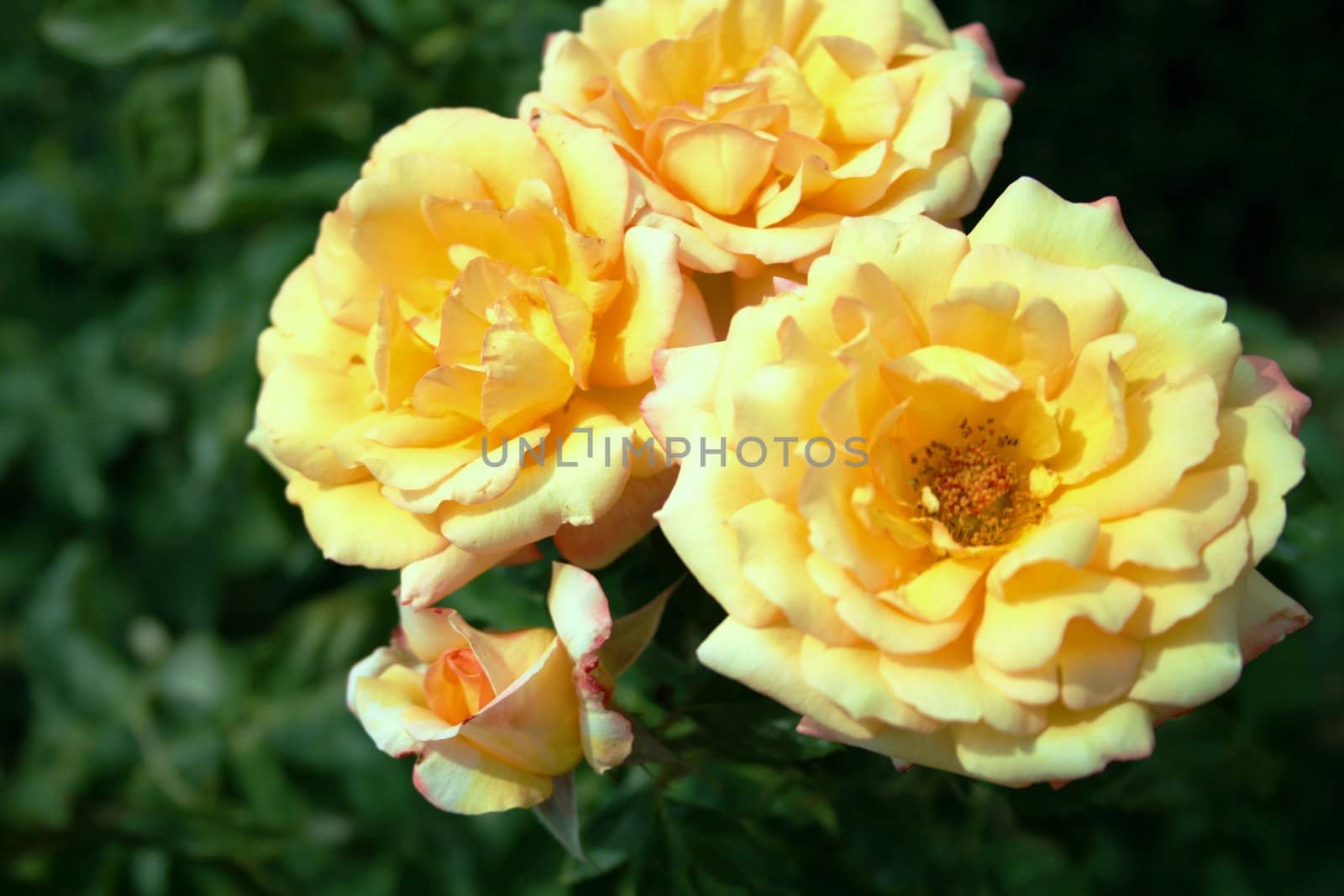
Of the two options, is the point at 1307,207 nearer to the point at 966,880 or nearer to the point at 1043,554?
the point at 966,880

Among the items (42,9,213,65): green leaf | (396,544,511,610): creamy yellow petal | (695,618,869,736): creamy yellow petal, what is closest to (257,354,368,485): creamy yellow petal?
(396,544,511,610): creamy yellow petal

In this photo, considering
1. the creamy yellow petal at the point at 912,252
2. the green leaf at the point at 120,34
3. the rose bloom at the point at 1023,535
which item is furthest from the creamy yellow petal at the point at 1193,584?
the green leaf at the point at 120,34

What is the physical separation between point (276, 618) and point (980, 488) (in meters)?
2.62

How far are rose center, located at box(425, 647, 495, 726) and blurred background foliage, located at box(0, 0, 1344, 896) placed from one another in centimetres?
23

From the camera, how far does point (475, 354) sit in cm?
145

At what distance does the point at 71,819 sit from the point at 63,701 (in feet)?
1.29

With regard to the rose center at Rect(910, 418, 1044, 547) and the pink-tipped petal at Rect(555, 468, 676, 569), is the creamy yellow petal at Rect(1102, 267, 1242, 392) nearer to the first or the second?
the rose center at Rect(910, 418, 1044, 547)

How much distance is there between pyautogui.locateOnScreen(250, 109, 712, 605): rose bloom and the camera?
1.33 m

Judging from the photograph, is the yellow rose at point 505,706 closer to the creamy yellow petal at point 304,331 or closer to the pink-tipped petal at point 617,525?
the pink-tipped petal at point 617,525

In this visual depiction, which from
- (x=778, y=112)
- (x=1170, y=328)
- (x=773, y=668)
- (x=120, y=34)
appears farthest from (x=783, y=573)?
(x=120, y=34)

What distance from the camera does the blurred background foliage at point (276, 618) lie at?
1718 millimetres

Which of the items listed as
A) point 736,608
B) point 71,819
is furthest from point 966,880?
point 71,819

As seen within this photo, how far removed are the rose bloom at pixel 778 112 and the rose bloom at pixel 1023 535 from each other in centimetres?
15

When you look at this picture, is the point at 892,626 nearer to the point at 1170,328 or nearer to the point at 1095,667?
the point at 1095,667
